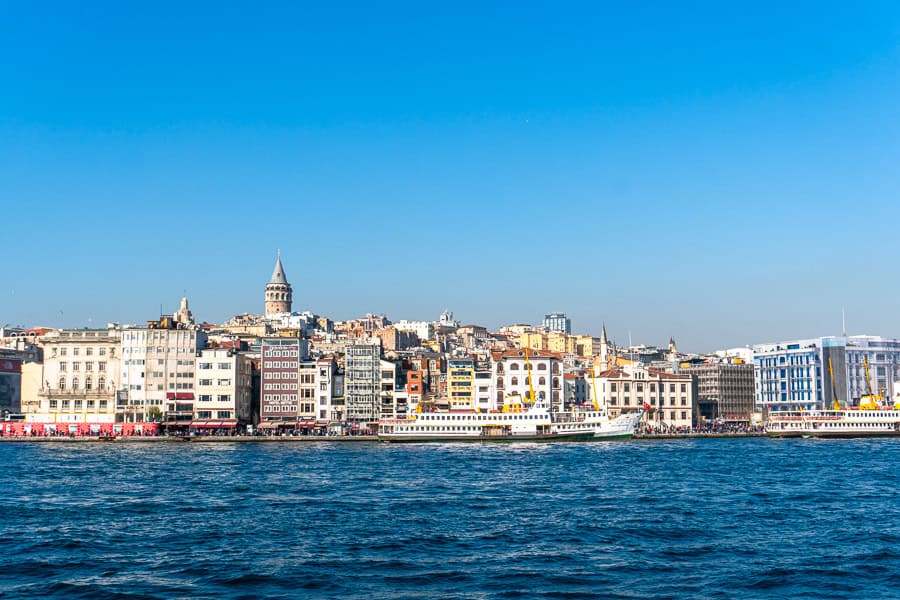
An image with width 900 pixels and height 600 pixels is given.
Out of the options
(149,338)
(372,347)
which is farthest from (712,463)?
(149,338)

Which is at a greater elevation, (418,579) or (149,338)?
(149,338)

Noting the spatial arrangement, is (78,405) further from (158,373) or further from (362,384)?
(362,384)

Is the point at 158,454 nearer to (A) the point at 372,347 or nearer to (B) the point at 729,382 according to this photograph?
(A) the point at 372,347

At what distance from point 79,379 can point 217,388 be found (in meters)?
14.3

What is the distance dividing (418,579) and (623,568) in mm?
5650

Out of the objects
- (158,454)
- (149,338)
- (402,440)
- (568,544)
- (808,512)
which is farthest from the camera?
(149,338)

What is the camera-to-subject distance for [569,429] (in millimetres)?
98688

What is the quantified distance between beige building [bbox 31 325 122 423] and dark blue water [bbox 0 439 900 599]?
41.6 metres

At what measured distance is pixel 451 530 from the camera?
36.2 m

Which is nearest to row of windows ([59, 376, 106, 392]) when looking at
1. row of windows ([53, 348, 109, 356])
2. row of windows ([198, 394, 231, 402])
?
row of windows ([53, 348, 109, 356])

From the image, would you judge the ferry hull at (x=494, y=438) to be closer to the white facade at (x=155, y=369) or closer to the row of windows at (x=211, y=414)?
the row of windows at (x=211, y=414)

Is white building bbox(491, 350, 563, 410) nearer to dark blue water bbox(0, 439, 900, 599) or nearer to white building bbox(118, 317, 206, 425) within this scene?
white building bbox(118, 317, 206, 425)

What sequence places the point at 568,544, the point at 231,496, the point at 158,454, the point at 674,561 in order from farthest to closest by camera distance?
the point at 158,454 → the point at 231,496 → the point at 568,544 → the point at 674,561

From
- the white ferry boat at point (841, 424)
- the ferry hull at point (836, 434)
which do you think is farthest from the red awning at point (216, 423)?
the ferry hull at point (836, 434)
